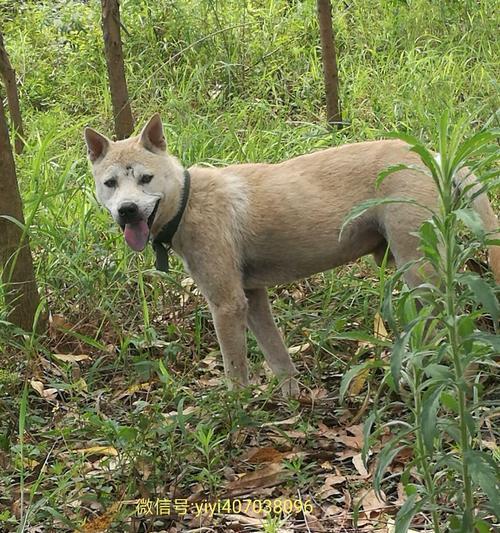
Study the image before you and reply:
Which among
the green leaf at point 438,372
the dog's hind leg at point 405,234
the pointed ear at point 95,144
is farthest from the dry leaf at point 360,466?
the pointed ear at point 95,144

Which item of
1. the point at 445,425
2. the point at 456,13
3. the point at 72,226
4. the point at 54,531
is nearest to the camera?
the point at 445,425

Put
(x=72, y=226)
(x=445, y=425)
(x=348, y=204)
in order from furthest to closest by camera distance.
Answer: (x=72, y=226), (x=348, y=204), (x=445, y=425)

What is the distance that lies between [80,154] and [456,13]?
381 centimetres

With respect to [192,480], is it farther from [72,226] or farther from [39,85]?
[39,85]

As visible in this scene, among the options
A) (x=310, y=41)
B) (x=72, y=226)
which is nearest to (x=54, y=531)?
(x=72, y=226)

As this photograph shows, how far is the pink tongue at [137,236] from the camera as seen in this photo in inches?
179

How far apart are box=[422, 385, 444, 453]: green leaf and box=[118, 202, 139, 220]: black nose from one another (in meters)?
2.50

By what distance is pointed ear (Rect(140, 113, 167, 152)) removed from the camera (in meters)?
4.82

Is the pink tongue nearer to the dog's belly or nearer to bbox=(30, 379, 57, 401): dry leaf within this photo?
the dog's belly

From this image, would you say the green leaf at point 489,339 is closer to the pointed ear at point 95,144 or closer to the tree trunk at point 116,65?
the pointed ear at point 95,144

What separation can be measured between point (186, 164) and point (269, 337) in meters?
1.90

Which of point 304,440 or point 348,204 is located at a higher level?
point 348,204

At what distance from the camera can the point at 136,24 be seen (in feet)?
30.7

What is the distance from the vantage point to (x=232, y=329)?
462cm
